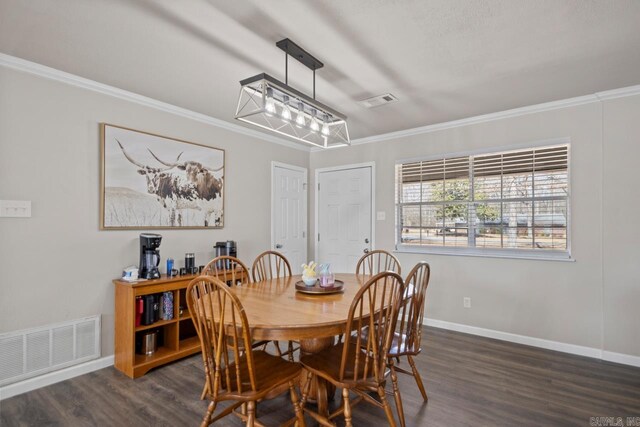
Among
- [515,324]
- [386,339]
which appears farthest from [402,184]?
[386,339]

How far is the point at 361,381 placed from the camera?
172 cm

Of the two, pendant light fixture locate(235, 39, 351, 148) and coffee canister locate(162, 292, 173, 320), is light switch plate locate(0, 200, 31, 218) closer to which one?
coffee canister locate(162, 292, 173, 320)

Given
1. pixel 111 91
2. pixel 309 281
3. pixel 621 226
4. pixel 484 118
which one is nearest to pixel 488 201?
pixel 484 118

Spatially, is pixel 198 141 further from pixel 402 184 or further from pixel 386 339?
pixel 386 339

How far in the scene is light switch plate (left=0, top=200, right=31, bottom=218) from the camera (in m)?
2.36

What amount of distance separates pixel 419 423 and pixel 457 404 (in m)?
0.38

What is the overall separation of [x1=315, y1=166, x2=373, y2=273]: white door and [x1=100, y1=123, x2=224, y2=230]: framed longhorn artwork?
1632 mm

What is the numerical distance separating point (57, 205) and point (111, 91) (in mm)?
1061

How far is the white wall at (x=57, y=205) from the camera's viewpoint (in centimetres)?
240

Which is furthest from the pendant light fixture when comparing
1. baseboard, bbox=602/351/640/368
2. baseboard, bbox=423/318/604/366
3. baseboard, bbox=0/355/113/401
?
baseboard, bbox=602/351/640/368

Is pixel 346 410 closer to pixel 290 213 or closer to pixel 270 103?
pixel 270 103

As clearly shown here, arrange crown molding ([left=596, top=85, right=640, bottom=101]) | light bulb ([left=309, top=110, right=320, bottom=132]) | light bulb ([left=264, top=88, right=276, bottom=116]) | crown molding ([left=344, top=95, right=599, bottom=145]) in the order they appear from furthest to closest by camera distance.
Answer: crown molding ([left=344, top=95, right=599, bottom=145]) < crown molding ([left=596, top=85, right=640, bottom=101]) < light bulb ([left=309, top=110, right=320, bottom=132]) < light bulb ([left=264, top=88, right=276, bottom=116])

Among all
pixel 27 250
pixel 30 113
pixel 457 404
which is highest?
pixel 30 113

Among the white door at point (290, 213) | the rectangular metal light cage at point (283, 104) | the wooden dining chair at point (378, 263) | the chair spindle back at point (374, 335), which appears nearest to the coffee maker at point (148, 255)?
the rectangular metal light cage at point (283, 104)
